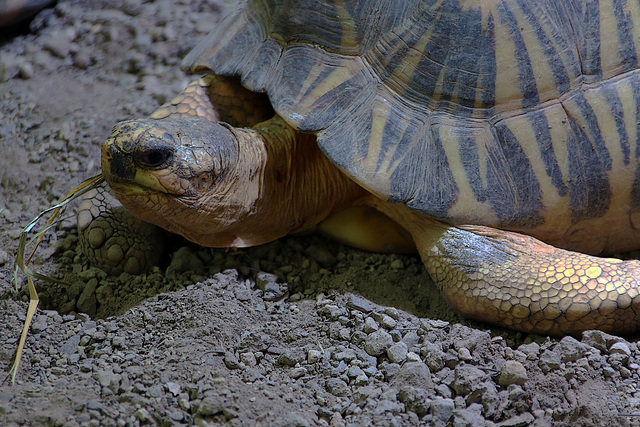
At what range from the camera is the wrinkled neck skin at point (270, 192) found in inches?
112

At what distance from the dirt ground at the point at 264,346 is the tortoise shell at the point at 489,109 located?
1.88 feet

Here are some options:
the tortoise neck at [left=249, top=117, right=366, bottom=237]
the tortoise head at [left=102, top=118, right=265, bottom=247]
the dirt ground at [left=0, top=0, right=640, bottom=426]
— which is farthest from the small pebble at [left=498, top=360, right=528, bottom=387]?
the tortoise head at [left=102, top=118, right=265, bottom=247]

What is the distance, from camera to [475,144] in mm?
2715

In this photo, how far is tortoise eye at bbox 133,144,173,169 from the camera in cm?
250

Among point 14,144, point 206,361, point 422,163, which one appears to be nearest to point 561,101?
point 422,163

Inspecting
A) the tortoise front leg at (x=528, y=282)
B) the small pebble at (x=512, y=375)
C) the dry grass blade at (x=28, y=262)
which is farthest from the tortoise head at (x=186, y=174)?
the small pebble at (x=512, y=375)

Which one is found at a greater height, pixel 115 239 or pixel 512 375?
pixel 512 375

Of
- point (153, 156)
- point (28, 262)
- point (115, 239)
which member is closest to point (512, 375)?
point (153, 156)

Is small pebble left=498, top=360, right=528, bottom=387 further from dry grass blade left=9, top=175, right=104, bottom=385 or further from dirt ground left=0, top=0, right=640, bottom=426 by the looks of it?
dry grass blade left=9, top=175, right=104, bottom=385

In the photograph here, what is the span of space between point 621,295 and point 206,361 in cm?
176

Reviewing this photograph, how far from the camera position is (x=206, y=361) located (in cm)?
247

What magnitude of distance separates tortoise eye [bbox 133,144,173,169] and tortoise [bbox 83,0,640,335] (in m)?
0.02

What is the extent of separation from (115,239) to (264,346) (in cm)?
100

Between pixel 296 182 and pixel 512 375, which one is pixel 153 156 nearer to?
pixel 296 182
